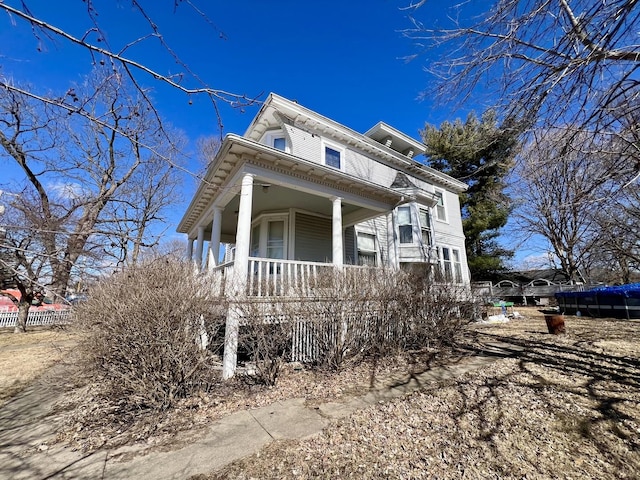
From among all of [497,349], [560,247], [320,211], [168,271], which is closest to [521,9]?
[168,271]

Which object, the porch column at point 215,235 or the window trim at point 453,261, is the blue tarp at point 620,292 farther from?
the porch column at point 215,235

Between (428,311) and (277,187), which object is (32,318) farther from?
(428,311)

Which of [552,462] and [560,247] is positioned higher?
[560,247]

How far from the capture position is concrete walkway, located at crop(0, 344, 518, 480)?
2.58 m

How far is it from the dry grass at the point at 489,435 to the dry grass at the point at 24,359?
14.8ft

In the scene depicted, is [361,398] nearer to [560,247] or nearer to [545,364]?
[545,364]

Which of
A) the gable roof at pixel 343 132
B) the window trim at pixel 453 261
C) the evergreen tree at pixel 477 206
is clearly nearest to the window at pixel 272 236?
the gable roof at pixel 343 132

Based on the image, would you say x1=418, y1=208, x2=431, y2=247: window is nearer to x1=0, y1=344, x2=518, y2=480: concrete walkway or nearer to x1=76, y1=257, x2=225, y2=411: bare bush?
x1=0, y1=344, x2=518, y2=480: concrete walkway

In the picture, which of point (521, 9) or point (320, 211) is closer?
point (521, 9)

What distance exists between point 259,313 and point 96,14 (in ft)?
13.1

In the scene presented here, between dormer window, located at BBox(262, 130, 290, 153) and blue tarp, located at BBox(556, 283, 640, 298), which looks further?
blue tarp, located at BBox(556, 283, 640, 298)

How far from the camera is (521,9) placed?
3.33 meters

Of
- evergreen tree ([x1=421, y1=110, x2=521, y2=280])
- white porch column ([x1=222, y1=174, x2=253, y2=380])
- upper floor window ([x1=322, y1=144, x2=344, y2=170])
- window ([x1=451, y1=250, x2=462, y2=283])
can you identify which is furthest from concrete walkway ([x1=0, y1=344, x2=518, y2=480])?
evergreen tree ([x1=421, y1=110, x2=521, y2=280])

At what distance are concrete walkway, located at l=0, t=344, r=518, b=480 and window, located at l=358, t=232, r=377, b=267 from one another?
271 inches
